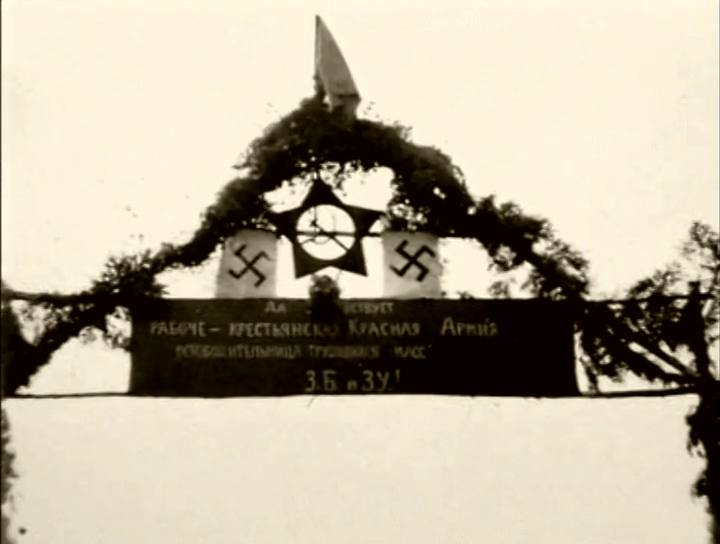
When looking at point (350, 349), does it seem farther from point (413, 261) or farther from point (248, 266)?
point (248, 266)

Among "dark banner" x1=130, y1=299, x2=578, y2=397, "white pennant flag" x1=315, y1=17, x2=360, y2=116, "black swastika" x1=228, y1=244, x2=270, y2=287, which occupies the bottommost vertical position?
"dark banner" x1=130, y1=299, x2=578, y2=397

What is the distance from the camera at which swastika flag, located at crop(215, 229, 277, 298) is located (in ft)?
18.7

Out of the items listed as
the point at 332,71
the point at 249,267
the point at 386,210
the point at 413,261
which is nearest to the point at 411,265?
the point at 413,261

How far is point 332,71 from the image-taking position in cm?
577

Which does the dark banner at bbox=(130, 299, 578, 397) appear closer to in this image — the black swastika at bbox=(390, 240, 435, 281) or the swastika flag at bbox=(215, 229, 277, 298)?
the swastika flag at bbox=(215, 229, 277, 298)

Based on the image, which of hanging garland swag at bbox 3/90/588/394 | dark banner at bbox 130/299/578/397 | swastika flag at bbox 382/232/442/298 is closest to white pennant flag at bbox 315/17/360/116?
hanging garland swag at bbox 3/90/588/394

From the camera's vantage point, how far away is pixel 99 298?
572cm

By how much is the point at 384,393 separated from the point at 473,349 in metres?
0.55

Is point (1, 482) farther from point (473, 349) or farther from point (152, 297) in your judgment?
point (473, 349)

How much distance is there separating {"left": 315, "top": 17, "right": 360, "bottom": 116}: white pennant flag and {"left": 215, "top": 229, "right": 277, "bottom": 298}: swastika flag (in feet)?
2.85

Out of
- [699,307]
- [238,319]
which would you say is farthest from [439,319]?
[699,307]

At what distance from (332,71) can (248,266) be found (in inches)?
47.3

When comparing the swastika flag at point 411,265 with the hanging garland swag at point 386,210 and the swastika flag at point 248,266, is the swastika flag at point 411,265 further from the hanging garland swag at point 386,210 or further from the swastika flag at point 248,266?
the swastika flag at point 248,266

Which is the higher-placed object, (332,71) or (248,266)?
(332,71)
